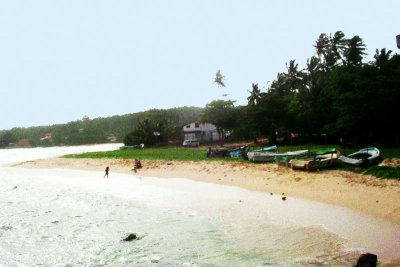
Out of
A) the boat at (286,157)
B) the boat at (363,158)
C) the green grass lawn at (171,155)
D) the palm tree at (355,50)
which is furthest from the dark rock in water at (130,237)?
the palm tree at (355,50)

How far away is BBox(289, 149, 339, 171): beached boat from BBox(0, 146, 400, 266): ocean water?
493cm

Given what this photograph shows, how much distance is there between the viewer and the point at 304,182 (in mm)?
23484

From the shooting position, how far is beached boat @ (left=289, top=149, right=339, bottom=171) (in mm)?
25625

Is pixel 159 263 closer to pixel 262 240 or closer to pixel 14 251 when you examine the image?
pixel 262 240

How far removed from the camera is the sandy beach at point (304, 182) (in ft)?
56.5

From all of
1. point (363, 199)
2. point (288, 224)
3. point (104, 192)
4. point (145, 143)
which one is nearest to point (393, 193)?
point (363, 199)

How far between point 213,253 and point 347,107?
26317 mm

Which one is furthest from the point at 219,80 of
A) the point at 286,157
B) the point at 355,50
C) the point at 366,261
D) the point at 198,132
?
the point at 366,261

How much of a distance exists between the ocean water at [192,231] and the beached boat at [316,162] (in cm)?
493

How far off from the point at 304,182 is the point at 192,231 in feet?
32.9

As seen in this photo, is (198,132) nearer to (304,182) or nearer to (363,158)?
(363,158)

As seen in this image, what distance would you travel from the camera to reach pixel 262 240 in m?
14.0

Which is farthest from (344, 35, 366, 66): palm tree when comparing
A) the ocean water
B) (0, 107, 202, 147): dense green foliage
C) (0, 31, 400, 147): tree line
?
(0, 107, 202, 147): dense green foliage

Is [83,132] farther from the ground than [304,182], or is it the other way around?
[83,132]
